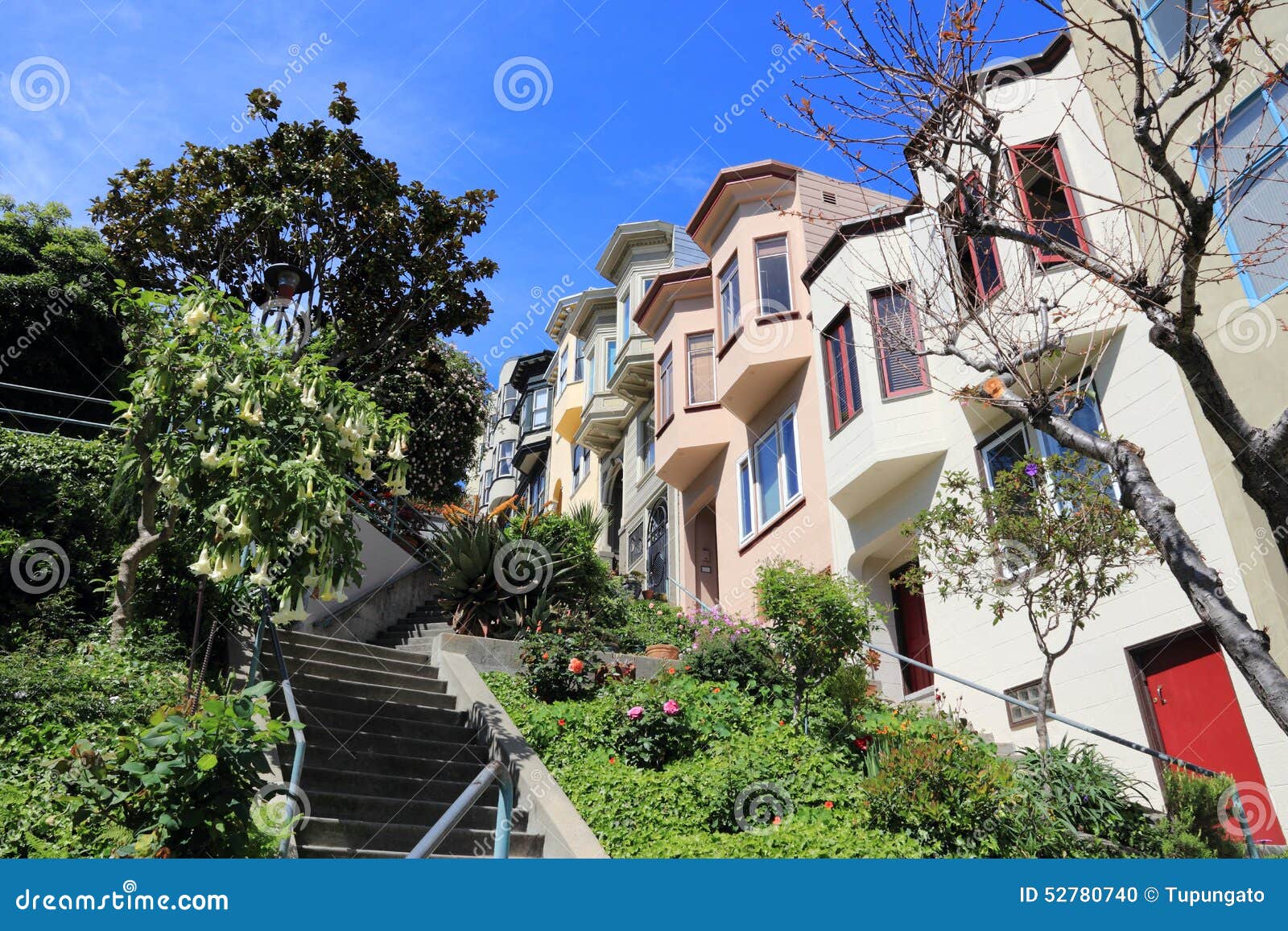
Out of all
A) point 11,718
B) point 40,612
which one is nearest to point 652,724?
point 11,718

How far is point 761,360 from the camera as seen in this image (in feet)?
58.6

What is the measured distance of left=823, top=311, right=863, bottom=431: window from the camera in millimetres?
15297

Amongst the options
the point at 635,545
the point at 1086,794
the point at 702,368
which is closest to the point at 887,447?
the point at 1086,794

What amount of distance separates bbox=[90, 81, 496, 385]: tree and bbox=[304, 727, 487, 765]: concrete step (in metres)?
7.58

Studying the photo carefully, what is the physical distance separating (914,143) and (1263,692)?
4.16m

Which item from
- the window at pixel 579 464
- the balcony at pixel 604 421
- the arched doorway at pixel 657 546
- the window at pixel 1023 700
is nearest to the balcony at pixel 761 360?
the arched doorway at pixel 657 546

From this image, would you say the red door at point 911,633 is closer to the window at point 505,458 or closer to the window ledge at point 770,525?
the window ledge at point 770,525

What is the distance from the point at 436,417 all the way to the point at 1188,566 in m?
16.1

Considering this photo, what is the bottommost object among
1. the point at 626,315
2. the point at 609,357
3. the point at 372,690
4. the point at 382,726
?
the point at 382,726

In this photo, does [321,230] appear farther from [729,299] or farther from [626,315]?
[626,315]

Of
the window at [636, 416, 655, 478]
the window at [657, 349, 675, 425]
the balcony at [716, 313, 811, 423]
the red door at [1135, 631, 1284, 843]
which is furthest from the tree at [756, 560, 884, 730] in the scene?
the window at [636, 416, 655, 478]

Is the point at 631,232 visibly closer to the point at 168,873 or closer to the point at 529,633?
the point at 529,633

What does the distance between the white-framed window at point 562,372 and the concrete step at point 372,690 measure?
2327 cm

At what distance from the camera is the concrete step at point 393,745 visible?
28.1 feet
